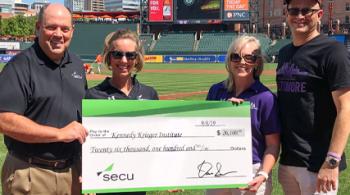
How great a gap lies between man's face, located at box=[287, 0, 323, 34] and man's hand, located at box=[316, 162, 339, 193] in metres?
0.94

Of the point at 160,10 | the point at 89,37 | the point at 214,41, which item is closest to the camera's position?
the point at 214,41

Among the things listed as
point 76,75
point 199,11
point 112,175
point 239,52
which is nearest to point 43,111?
point 76,75

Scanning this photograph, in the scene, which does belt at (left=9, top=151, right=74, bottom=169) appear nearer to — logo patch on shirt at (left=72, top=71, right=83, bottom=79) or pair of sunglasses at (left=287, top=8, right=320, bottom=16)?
logo patch on shirt at (left=72, top=71, right=83, bottom=79)

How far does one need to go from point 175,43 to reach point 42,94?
61064 mm

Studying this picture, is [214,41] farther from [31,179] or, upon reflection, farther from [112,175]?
[31,179]

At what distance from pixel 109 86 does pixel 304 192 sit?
159 centimetres

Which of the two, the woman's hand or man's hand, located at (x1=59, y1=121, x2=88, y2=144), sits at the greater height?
the woman's hand

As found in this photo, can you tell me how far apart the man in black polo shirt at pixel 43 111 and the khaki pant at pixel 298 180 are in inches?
59.1

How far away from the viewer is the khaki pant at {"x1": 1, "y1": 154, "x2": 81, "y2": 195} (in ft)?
10.7

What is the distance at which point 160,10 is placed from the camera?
63406 mm

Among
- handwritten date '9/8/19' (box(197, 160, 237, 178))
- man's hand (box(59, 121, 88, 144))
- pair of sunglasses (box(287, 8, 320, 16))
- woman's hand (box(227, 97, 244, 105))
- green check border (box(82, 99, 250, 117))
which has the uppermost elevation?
pair of sunglasses (box(287, 8, 320, 16))

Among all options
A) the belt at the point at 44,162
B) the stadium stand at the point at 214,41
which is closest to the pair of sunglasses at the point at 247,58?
the belt at the point at 44,162

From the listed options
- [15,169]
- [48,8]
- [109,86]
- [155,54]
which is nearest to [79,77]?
[109,86]

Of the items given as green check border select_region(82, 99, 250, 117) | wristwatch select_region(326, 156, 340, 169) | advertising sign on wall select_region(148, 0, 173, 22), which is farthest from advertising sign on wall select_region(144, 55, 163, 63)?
wristwatch select_region(326, 156, 340, 169)
